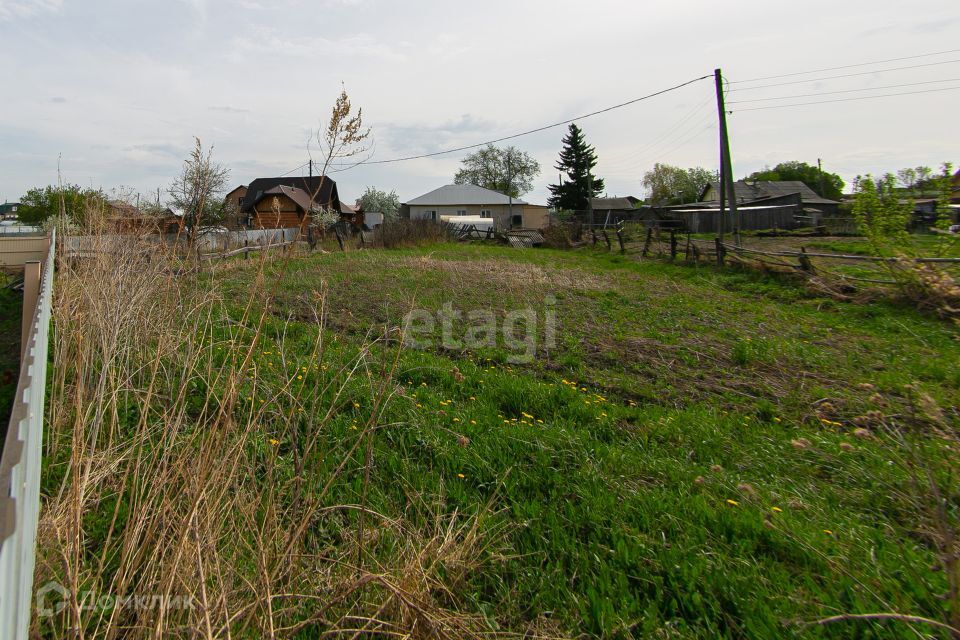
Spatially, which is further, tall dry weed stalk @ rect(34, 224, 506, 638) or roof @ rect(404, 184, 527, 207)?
roof @ rect(404, 184, 527, 207)

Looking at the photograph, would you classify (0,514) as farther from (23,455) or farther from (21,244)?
(21,244)

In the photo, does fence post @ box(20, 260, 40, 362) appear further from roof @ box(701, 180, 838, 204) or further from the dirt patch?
roof @ box(701, 180, 838, 204)

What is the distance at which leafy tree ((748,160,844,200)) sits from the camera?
6789cm

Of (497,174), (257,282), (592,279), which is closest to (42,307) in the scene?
(257,282)

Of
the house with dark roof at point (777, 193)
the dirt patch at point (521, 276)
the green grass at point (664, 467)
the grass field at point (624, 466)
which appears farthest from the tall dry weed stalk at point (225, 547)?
the house with dark roof at point (777, 193)

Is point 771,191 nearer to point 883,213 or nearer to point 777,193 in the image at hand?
point 777,193

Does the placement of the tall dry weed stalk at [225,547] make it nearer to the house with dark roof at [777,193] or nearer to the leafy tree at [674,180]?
the house with dark roof at [777,193]

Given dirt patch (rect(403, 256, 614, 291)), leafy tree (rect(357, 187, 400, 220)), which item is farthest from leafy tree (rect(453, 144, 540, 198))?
dirt patch (rect(403, 256, 614, 291))

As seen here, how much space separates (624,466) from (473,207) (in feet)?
191

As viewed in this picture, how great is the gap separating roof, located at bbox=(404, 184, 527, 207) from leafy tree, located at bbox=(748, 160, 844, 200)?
32.8 m

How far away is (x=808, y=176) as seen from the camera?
2778 inches

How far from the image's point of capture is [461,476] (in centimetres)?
331

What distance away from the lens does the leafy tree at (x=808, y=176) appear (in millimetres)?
67887

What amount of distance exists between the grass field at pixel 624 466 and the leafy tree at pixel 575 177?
172 ft
